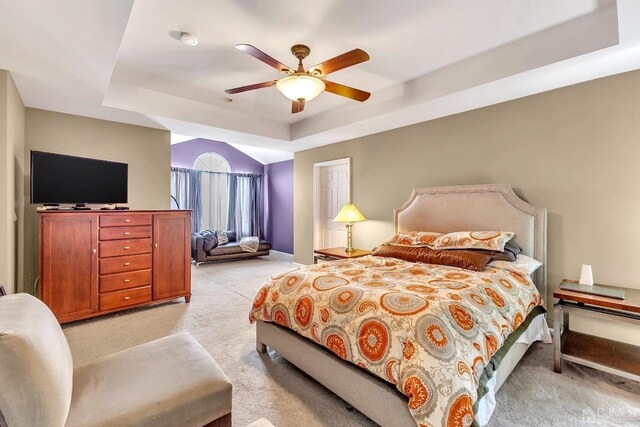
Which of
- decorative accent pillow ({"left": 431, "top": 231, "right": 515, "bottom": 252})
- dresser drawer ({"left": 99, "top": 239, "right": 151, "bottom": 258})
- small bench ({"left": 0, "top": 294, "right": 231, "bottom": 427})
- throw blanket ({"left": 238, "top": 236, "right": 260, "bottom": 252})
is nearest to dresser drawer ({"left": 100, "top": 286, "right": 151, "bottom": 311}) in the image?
dresser drawer ({"left": 99, "top": 239, "right": 151, "bottom": 258})

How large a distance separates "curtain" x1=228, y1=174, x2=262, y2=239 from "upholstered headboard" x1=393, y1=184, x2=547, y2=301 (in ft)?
16.0

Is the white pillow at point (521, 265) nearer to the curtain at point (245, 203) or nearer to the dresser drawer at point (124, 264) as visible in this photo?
the dresser drawer at point (124, 264)

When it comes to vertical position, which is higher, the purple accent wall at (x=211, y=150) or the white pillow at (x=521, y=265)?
the purple accent wall at (x=211, y=150)

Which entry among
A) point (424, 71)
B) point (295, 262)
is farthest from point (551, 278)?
point (295, 262)

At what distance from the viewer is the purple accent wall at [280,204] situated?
24.7 ft

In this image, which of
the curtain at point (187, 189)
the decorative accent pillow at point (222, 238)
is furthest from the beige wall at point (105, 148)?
the curtain at point (187, 189)

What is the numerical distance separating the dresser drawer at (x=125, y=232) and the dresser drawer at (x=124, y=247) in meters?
0.05

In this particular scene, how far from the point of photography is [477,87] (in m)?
2.88

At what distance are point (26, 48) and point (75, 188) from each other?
1495 mm

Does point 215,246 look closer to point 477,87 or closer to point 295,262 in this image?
point 295,262

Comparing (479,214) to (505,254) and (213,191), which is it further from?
(213,191)

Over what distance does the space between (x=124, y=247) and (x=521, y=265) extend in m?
4.05

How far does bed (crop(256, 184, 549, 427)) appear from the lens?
1.57 meters

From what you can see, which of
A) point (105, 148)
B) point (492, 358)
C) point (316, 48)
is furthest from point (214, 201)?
point (492, 358)
